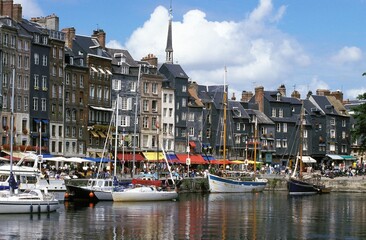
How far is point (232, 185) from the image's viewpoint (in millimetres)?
97438

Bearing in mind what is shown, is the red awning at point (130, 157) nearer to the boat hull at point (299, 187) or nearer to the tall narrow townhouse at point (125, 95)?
the tall narrow townhouse at point (125, 95)

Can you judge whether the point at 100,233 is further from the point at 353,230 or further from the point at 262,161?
the point at 262,161

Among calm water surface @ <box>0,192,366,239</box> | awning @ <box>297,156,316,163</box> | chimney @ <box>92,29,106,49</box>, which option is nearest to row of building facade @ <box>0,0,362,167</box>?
chimney @ <box>92,29,106,49</box>

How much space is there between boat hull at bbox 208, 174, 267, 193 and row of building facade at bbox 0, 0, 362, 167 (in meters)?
7.88

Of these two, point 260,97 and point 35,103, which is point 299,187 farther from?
point 260,97

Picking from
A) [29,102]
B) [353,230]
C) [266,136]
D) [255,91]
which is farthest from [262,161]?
[353,230]

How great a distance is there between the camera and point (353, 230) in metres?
52.5

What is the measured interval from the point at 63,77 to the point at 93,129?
8.40m

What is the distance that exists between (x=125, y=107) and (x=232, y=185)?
21.8 metres

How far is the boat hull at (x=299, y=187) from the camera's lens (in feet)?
320

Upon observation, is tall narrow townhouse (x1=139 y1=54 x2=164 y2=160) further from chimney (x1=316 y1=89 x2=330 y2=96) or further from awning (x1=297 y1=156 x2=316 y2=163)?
chimney (x1=316 y1=89 x2=330 y2=96)

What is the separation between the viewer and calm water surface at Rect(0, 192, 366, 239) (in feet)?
156

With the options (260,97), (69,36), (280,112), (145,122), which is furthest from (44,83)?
(280,112)

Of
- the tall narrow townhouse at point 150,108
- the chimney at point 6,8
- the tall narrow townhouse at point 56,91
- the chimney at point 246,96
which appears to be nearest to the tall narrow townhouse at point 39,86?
the tall narrow townhouse at point 56,91
